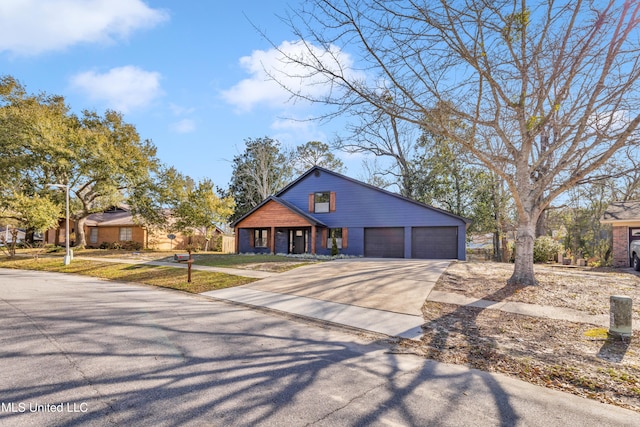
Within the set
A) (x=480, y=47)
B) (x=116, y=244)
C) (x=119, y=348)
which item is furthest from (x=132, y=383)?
(x=116, y=244)

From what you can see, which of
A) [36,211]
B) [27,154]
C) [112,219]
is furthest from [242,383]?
[112,219]

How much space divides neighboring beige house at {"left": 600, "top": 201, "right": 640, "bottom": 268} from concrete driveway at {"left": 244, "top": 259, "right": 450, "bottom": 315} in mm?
10525

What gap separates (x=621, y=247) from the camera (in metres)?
17.3

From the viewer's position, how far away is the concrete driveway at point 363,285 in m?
8.86

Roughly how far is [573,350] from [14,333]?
932cm

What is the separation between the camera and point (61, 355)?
187 inches

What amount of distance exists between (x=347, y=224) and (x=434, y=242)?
5.90 meters

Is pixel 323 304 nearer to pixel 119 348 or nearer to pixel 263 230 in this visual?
pixel 119 348

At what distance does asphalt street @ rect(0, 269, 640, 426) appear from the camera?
323 centimetres

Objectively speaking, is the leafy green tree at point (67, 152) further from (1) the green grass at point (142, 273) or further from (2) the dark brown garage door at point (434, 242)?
(2) the dark brown garage door at point (434, 242)

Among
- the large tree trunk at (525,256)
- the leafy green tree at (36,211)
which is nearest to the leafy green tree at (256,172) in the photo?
the leafy green tree at (36,211)

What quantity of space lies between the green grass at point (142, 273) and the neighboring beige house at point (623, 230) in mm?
18354

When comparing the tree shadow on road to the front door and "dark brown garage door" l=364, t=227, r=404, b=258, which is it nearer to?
"dark brown garage door" l=364, t=227, r=404, b=258

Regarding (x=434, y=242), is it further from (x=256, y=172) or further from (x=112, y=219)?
(x=112, y=219)
